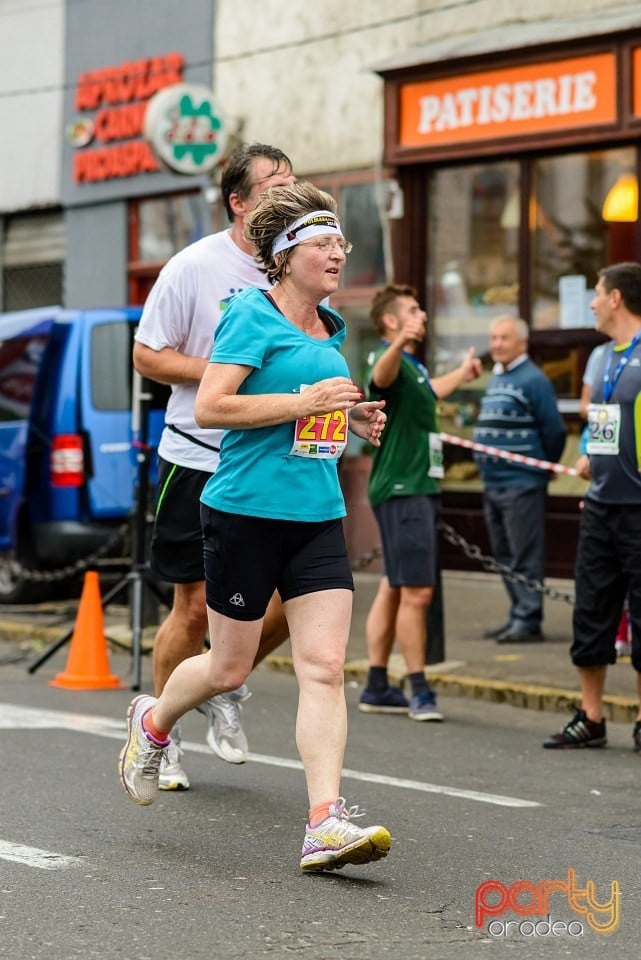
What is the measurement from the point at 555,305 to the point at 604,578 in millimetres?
6338

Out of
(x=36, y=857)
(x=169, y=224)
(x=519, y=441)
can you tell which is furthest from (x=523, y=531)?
(x=169, y=224)

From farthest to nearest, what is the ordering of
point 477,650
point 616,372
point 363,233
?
point 363,233 < point 477,650 < point 616,372

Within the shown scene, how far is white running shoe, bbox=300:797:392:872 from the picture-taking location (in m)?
4.93

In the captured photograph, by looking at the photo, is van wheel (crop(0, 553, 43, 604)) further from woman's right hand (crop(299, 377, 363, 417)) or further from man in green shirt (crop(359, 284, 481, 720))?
woman's right hand (crop(299, 377, 363, 417))

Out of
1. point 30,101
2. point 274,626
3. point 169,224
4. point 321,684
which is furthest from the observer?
point 30,101

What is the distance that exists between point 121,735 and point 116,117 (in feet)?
36.1

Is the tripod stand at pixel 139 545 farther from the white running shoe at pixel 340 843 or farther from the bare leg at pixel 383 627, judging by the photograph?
the white running shoe at pixel 340 843

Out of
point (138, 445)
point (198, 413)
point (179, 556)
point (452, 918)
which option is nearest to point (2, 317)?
point (138, 445)

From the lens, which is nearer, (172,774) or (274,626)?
(274,626)

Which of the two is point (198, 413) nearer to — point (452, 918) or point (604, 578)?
point (452, 918)

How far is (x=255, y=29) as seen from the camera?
1631cm

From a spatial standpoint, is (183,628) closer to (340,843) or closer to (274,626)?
(274,626)

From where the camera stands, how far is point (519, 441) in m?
11.4

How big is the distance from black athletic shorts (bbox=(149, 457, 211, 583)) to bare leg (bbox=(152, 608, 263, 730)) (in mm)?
781
